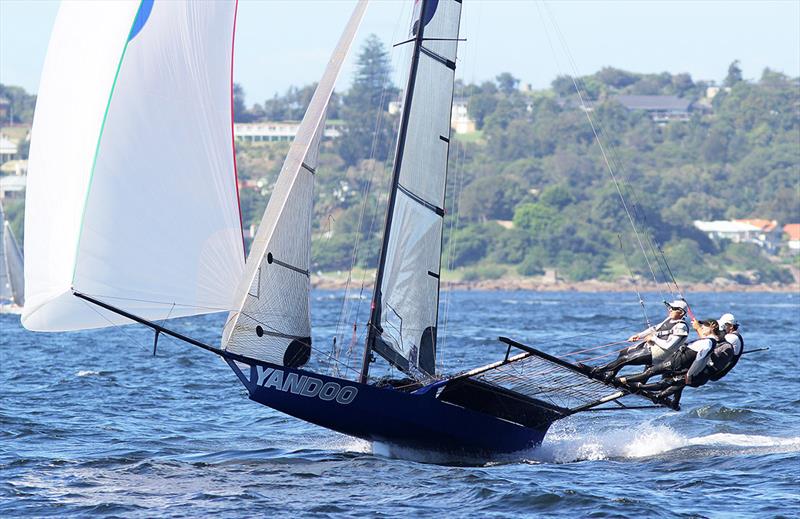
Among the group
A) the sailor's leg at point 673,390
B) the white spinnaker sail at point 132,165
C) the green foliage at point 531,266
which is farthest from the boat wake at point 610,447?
the green foliage at point 531,266

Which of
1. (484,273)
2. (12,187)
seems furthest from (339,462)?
(12,187)

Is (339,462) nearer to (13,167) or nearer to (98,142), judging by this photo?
(98,142)

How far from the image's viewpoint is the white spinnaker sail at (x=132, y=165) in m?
13.0

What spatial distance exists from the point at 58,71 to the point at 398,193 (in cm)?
414

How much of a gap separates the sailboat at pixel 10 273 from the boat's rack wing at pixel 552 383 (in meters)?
44.8

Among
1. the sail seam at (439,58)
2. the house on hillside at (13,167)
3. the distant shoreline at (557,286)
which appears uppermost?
the sail seam at (439,58)

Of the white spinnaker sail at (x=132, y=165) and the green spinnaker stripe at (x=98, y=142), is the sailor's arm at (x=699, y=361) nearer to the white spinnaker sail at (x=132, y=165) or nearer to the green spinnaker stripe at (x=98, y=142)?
the white spinnaker sail at (x=132, y=165)

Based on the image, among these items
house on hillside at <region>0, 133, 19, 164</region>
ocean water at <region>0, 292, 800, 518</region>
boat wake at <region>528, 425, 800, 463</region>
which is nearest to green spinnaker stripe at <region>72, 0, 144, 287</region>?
ocean water at <region>0, 292, 800, 518</region>

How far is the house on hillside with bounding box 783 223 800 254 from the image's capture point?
141875 mm

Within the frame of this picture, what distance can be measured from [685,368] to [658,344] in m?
0.39

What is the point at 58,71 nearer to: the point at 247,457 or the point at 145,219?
the point at 145,219

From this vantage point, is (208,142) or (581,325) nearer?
(208,142)

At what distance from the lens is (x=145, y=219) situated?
43.9ft

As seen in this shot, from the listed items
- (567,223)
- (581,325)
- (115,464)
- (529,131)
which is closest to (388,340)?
(115,464)
